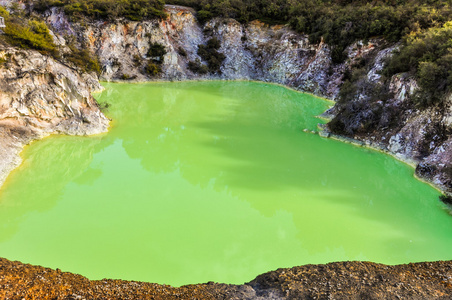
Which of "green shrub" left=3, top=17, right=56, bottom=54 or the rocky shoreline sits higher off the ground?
"green shrub" left=3, top=17, right=56, bottom=54

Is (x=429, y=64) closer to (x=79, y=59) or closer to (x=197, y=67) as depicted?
(x=79, y=59)

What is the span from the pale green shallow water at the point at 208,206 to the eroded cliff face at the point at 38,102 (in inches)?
28.1

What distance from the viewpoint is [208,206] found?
982 centimetres

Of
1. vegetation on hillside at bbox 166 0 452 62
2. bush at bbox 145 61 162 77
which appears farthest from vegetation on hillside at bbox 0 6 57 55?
vegetation on hillside at bbox 166 0 452 62

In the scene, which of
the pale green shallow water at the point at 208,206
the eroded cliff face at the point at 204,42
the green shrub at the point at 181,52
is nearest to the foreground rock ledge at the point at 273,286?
the pale green shallow water at the point at 208,206

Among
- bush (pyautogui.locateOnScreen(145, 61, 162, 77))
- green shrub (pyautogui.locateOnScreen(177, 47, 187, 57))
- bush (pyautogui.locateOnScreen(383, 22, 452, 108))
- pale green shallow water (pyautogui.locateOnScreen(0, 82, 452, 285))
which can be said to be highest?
bush (pyautogui.locateOnScreen(383, 22, 452, 108))

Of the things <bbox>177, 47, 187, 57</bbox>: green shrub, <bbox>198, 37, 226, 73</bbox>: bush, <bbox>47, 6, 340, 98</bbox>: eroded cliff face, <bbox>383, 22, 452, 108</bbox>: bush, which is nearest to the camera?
<bbox>383, 22, 452, 108</bbox>: bush

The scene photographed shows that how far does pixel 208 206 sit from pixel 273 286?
4363 mm

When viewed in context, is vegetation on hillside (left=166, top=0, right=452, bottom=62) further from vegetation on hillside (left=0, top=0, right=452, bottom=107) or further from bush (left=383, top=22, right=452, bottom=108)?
bush (left=383, top=22, right=452, bottom=108)

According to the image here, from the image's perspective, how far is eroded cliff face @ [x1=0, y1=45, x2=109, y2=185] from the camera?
1326 centimetres

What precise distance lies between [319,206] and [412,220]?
292 cm

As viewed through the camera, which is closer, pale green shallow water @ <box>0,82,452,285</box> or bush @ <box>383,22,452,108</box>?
pale green shallow water @ <box>0,82,452,285</box>

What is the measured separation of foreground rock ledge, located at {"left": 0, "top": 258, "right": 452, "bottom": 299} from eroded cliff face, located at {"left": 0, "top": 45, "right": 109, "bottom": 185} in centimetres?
826

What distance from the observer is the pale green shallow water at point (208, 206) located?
24.8 ft
